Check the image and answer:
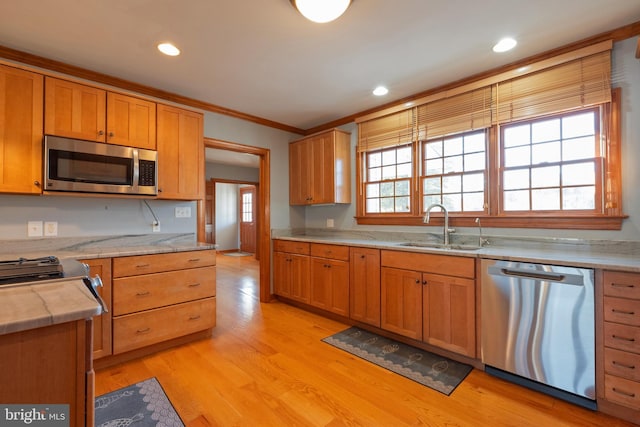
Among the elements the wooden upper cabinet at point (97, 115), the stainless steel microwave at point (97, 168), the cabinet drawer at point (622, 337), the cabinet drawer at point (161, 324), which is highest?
the wooden upper cabinet at point (97, 115)

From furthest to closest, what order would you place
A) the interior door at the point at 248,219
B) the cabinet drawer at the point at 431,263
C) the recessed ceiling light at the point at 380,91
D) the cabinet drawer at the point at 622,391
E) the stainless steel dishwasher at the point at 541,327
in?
the interior door at the point at 248,219, the recessed ceiling light at the point at 380,91, the cabinet drawer at the point at 431,263, the stainless steel dishwasher at the point at 541,327, the cabinet drawer at the point at 622,391

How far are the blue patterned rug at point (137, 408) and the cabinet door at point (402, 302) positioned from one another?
5.92 feet

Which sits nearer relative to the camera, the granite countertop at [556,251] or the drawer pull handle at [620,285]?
the drawer pull handle at [620,285]

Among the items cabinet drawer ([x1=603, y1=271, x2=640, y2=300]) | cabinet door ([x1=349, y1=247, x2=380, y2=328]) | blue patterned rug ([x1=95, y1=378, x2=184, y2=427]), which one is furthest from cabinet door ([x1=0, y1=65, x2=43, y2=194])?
cabinet drawer ([x1=603, y1=271, x2=640, y2=300])

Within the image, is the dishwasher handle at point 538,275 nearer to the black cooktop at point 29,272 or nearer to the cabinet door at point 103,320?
the black cooktop at point 29,272

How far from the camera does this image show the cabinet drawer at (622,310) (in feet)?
5.42

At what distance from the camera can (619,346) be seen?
1698 mm

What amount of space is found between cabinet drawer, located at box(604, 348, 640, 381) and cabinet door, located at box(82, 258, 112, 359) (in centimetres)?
331

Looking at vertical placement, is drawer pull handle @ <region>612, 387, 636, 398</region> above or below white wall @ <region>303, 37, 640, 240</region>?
below

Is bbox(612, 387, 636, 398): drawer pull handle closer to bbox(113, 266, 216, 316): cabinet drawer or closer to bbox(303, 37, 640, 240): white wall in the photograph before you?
bbox(303, 37, 640, 240): white wall

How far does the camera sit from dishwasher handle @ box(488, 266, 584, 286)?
1819 mm

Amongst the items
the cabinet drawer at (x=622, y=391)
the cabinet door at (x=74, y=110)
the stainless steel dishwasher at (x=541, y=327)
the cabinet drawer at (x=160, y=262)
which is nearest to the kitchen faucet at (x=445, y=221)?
the stainless steel dishwasher at (x=541, y=327)

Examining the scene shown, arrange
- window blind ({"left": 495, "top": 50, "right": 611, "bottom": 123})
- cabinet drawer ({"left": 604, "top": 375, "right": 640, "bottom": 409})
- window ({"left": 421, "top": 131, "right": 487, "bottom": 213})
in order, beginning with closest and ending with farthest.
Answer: cabinet drawer ({"left": 604, "top": 375, "right": 640, "bottom": 409}) < window blind ({"left": 495, "top": 50, "right": 611, "bottom": 123}) < window ({"left": 421, "top": 131, "right": 487, "bottom": 213})

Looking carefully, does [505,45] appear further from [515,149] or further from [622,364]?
[622,364]
